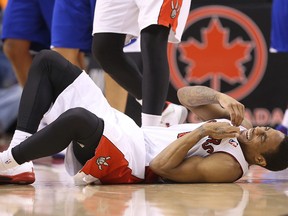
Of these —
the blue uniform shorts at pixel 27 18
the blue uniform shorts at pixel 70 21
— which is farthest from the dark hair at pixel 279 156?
the blue uniform shorts at pixel 27 18

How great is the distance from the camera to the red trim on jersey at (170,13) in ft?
12.4

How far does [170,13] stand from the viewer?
381cm

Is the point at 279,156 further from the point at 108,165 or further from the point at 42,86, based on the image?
the point at 42,86

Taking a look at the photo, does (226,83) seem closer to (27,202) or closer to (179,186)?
(179,186)

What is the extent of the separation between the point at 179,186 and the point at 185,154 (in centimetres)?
14

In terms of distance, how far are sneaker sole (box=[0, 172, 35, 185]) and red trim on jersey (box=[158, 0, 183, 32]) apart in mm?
949

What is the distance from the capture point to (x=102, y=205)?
2.82m

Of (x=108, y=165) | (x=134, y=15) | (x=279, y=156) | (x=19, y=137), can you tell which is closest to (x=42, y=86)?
(x=19, y=137)

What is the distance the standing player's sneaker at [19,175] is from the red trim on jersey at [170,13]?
935mm

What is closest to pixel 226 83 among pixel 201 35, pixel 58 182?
pixel 201 35

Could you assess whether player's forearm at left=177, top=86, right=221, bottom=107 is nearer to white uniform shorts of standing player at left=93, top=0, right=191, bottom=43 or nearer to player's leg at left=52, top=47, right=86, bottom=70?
white uniform shorts of standing player at left=93, top=0, right=191, bottom=43

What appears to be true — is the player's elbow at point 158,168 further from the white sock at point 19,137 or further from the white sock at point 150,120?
the white sock at point 19,137

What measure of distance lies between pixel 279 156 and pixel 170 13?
0.89 metres

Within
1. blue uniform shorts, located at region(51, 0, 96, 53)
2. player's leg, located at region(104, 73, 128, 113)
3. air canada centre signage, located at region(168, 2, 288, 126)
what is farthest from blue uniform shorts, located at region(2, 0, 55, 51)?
air canada centre signage, located at region(168, 2, 288, 126)
